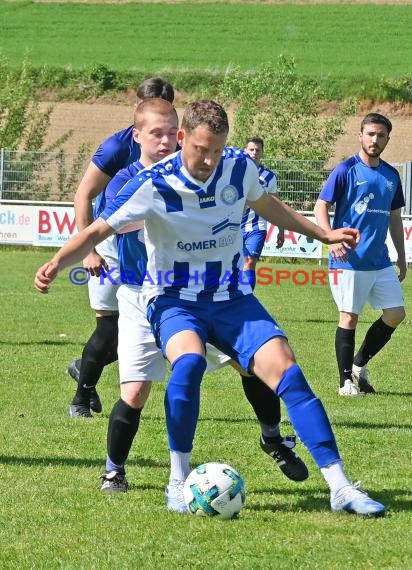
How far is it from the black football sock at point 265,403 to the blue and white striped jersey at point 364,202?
334 cm

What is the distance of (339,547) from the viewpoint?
4414 mm

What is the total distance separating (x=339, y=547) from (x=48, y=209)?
65.0 ft

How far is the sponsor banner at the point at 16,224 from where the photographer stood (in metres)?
24.0

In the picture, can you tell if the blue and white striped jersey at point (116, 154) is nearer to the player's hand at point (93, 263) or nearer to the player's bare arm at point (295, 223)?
the player's hand at point (93, 263)

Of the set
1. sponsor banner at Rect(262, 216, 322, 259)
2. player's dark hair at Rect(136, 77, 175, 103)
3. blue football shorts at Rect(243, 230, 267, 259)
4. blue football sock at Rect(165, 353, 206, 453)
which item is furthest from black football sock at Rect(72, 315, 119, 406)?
sponsor banner at Rect(262, 216, 322, 259)

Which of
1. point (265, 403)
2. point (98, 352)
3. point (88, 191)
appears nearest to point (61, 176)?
point (98, 352)

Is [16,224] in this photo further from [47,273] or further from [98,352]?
[47,273]

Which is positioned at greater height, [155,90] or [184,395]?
[155,90]

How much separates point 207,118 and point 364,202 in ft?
13.5

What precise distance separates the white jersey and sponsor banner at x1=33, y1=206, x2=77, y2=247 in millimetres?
18103

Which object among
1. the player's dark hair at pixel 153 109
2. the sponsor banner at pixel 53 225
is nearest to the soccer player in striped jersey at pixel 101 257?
the player's dark hair at pixel 153 109

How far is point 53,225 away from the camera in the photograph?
930 inches

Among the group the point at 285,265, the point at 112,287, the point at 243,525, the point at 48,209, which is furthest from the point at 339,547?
the point at 48,209

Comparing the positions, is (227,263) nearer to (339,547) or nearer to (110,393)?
→ (339,547)
